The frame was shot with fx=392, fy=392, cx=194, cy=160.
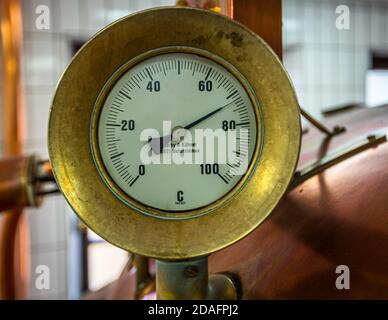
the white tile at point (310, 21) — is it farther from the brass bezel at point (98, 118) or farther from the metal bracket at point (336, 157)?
the brass bezel at point (98, 118)

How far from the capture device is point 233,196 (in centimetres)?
58

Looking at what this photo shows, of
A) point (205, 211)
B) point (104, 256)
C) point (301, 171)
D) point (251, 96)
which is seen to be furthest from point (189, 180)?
point (104, 256)

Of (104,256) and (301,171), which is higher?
(301,171)

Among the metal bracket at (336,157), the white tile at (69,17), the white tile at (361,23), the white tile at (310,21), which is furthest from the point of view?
the white tile at (361,23)

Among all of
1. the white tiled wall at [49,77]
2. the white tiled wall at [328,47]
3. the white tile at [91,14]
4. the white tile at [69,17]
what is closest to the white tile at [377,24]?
the white tiled wall at [328,47]

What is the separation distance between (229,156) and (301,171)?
0.38m

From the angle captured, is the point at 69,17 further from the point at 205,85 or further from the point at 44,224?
the point at 205,85

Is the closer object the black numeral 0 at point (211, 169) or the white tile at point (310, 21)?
the black numeral 0 at point (211, 169)

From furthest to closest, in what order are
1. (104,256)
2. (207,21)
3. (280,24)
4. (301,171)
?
(104,256) → (301,171) → (280,24) → (207,21)

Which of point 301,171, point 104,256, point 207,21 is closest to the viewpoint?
point 207,21

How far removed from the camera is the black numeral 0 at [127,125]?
58 cm

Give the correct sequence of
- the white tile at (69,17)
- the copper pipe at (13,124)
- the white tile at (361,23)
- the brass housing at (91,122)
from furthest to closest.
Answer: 1. the white tile at (361,23)
2. the white tile at (69,17)
3. the copper pipe at (13,124)
4. the brass housing at (91,122)

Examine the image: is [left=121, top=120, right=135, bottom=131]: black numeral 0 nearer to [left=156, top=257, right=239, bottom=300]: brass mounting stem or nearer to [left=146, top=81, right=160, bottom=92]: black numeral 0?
[left=146, top=81, right=160, bottom=92]: black numeral 0

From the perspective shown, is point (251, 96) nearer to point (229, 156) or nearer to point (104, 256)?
point (229, 156)
